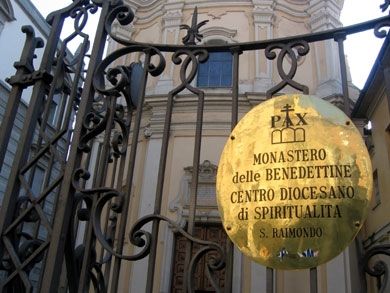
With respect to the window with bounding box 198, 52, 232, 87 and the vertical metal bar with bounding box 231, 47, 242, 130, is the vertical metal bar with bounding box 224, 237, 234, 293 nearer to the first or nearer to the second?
the vertical metal bar with bounding box 231, 47, 242, 130

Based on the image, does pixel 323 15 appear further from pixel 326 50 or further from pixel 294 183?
pixel 294 183

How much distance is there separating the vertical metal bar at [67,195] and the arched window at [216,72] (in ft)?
28.5

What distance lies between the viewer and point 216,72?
11.4 m

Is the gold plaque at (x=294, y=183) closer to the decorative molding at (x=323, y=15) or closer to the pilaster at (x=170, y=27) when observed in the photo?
the pilaster at (x=170, y=27)

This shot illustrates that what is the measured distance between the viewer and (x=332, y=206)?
1810mm

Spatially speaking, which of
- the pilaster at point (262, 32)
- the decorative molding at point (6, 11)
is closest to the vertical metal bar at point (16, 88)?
the pilaster at point (262, 32)

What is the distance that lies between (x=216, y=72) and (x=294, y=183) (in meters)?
9.72

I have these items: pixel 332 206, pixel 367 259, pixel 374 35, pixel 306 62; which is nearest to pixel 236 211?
pixel 332 206

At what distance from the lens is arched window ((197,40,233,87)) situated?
1127 cm

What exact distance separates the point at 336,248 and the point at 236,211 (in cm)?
45

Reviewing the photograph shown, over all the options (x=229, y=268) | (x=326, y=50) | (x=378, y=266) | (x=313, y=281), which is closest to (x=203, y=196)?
(x=326, y=50)

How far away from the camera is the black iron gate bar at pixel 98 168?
6.88ft

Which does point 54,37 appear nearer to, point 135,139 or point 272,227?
point 135,139

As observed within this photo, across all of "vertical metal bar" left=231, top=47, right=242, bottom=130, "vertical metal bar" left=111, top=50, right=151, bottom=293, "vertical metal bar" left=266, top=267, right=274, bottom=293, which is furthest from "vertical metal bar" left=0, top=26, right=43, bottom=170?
"vertical metal bar" left=266, top=267, right=274, bottom=293
